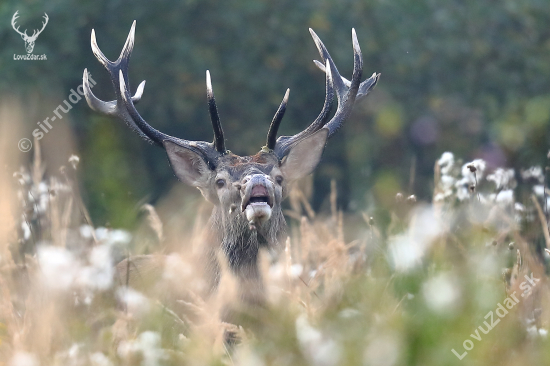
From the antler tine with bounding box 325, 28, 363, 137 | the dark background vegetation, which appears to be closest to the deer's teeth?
the antler tine with bounding box 325, 28, 363, 137

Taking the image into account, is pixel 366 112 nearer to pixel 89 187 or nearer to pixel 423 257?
pixel 89 187

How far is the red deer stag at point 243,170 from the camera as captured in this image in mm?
4203

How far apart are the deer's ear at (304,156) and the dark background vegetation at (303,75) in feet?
13.3

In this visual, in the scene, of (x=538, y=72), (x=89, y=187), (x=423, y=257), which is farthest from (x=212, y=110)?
(x=538, y=72)

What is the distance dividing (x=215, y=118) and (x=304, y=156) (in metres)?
0.72

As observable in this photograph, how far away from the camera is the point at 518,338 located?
1.50 m

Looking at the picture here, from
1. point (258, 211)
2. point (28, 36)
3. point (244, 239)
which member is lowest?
point (244, 239)

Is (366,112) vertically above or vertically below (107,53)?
below

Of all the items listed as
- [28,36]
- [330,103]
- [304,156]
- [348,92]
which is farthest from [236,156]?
[28,36]

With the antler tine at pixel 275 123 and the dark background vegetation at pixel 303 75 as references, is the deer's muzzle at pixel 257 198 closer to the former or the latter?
the antler tine at pixel 275 123

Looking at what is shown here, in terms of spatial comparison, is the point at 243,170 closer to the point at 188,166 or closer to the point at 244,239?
the point at 244,239

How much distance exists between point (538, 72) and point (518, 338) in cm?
948

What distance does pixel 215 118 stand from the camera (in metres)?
4.49

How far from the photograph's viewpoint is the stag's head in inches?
173
